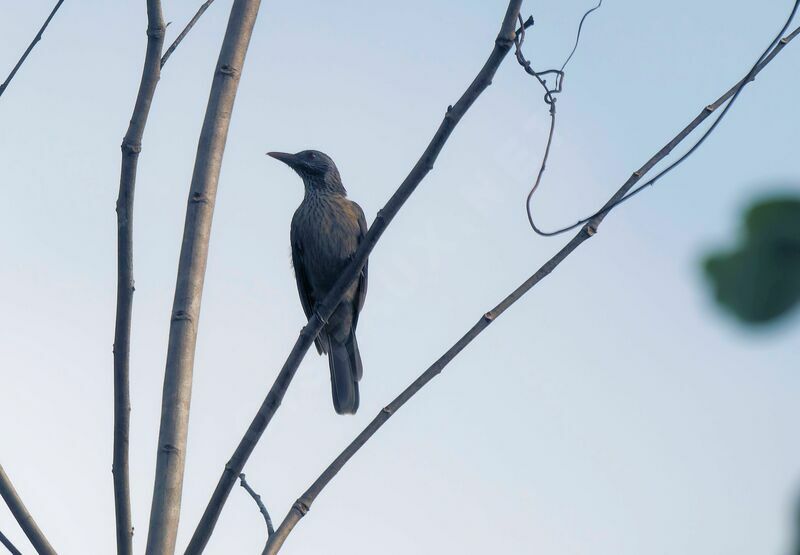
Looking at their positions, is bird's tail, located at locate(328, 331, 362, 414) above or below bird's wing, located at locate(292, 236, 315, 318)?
below

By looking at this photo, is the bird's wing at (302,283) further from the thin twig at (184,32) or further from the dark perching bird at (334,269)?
the thin twig at (184,32)

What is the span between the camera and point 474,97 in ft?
8.73

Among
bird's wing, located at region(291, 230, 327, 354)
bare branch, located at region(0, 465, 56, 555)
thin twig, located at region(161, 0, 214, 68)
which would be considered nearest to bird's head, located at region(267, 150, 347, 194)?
bird's wing, located at region(291, 230, 327, 354)

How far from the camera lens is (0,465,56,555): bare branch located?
2.76m

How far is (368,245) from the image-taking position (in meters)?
3.09

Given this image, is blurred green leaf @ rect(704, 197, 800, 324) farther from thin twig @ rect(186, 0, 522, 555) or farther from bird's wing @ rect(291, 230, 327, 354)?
bird's wing @ rect(291, 230, 327, 354)

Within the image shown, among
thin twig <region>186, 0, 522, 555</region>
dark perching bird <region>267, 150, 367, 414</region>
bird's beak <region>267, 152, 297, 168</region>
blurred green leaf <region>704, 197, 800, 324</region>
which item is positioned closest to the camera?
blurred green leaf <region>704, 197, 800, 324</region>

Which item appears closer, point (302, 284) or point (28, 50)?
point (28, 50)

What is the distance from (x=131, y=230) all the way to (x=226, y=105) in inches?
27.0

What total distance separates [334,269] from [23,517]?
3.48 metres

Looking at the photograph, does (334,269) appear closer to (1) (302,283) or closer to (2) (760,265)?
(1) (302,283)

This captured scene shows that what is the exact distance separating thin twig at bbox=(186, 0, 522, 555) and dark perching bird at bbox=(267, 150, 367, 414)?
259 centimetres

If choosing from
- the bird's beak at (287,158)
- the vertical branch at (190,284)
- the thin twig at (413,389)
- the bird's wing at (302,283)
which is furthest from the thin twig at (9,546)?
the bird's beak at (287,158)

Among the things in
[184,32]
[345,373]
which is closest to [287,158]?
[345,373]
